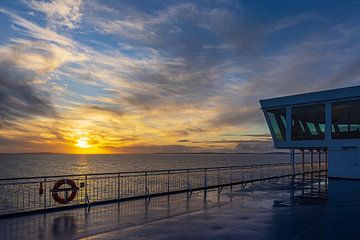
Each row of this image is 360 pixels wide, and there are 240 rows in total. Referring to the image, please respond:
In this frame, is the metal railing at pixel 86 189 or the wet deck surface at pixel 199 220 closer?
the wet deck surface at pixel 199 220

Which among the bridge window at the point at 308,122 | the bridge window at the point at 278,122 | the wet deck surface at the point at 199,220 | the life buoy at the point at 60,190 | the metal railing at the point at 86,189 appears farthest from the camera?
the bridge window at the point at 278,122

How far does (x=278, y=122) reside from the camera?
1300 inches

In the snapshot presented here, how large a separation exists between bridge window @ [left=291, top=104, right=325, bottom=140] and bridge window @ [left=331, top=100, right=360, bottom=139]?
102cm

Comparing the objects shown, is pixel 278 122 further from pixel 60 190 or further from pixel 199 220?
pixel 60 190

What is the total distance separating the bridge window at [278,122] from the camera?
107 feet

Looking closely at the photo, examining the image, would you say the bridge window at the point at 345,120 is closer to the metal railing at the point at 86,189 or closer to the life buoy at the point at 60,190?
the metal railing at the point at 86,189

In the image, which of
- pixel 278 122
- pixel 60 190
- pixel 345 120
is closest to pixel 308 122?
pixel 278 122

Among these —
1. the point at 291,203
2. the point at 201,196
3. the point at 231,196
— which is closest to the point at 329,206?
the point at 291,203

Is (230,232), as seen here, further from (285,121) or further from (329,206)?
(285,121)

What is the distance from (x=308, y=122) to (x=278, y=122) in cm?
294

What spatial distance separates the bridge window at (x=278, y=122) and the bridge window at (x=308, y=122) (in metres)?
1.16

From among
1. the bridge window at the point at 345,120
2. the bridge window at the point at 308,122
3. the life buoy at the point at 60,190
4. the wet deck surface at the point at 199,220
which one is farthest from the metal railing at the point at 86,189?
the bridge window at the point at 345,120

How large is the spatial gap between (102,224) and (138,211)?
2412mm

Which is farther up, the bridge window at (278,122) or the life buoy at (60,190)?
the bridge window at (278,122)
